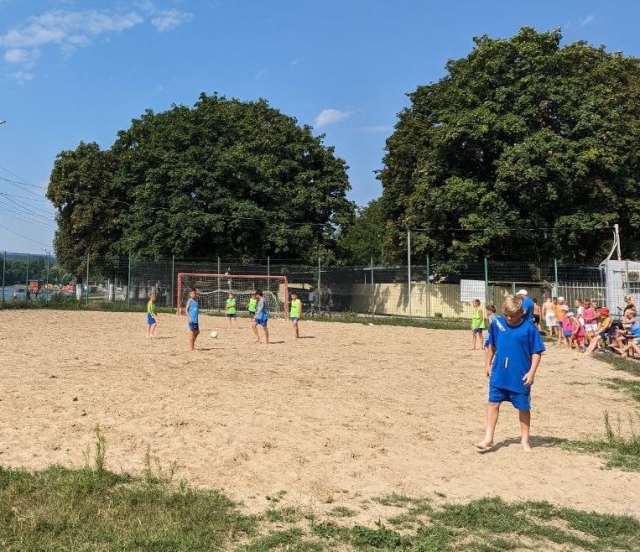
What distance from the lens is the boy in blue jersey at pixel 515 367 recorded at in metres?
6.61

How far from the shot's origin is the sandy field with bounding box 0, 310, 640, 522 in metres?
5.50

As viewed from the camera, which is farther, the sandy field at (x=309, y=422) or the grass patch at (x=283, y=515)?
the sandy field at (x=309, y=422)

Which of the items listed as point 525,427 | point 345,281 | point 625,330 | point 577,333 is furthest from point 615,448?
point 345,281

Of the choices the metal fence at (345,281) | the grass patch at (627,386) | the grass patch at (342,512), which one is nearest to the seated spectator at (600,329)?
the grass patch at (627,386)

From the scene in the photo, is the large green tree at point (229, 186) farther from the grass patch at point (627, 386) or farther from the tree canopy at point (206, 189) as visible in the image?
the grass patch at point (627, 386)

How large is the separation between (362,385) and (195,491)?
19.6 feet

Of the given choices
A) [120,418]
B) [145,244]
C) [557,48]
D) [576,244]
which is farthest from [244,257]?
[120,418]

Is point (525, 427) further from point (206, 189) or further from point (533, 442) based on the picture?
point (206, 189)

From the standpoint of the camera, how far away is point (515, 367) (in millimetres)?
6637

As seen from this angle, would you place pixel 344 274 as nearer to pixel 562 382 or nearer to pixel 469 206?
pixel 469 206

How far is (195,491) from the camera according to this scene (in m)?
5.11

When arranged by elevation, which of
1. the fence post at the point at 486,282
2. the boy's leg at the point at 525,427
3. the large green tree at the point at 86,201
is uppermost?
the large green tree at the point at 86,201

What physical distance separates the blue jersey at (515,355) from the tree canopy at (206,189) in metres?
26.3

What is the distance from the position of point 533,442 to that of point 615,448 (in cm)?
89
